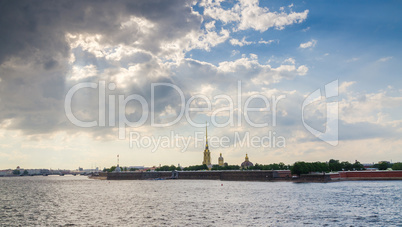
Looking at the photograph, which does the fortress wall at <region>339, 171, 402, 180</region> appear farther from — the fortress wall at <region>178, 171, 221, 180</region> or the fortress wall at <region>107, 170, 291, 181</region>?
the fortress wall at <region>178, 171, 221, 180</region>

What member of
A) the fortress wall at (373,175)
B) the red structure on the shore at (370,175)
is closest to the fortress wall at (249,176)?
the red structure on the shore at (370,175)

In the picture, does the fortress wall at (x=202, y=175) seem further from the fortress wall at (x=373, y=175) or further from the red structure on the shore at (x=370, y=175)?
the fortress wall at (x=373, y=175)

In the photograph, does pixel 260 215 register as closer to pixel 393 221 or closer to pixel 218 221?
pixel 218 221

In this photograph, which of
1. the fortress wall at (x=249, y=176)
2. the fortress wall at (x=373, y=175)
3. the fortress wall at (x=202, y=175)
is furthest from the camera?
the fortress wall at (x=202, y=175)

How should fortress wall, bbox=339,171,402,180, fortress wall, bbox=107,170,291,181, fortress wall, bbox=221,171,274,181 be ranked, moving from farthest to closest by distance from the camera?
1. fortress wall, bbox=107,170,291,181
2. fortress wall, bbox=221,171,274,181
3. fortress wall, bbox=339,171,402,180

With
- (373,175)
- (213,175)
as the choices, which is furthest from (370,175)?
(213,175)

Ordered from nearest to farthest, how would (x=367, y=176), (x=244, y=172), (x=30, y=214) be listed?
(x=30, y=214), (x=367, y=176), (x=244, y=172)

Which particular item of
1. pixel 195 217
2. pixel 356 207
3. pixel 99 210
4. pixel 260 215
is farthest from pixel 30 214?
pixel 356 207

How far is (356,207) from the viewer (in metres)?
44.5

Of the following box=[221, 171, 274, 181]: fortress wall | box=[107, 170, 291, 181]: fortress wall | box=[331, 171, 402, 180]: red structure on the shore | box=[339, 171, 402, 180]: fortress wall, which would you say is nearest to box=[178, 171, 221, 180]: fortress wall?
box=[107, 170, 291, 181]: fortress wall

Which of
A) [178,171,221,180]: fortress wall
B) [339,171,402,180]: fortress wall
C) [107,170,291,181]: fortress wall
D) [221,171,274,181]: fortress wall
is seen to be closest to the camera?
[339,171,402,180]: fortress wall

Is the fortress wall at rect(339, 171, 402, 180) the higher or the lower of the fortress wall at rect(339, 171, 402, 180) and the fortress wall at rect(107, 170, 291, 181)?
the higher

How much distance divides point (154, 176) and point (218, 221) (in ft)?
472

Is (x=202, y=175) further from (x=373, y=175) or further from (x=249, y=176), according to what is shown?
(x=373, y=175)
